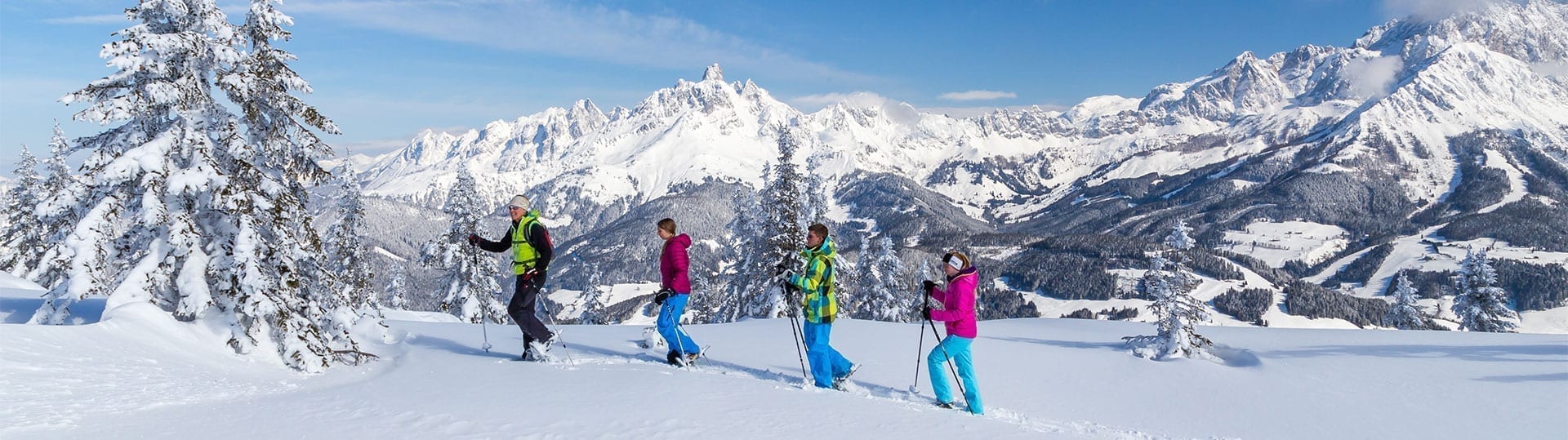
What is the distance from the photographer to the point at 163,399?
687 cm

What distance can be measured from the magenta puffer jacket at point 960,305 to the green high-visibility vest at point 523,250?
18.1 ft

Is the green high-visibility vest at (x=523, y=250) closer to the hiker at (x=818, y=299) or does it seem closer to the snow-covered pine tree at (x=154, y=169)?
the hiker at (x=818, y=299)

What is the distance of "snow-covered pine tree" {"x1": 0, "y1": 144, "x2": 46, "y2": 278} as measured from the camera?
28.0m

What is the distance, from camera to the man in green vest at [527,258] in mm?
10017

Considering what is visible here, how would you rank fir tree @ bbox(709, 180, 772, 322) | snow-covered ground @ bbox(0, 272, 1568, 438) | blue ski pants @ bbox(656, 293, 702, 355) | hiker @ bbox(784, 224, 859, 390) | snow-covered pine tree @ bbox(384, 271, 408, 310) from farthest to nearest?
snow-covered pine tree @ bbox(384, 271, 408, 310), fir tree @ bbox(709, 180, 772, 322), blue ski pants @ bbox(656, 293, 702, 355), hiker @ bbox(784, 224, 859, 390), snow-covered ground @ bbox(0, 272, 1568, 438)

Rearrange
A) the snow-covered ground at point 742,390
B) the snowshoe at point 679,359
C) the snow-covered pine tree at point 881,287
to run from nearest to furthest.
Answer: the snow-covered ground at point 742,390
the snowshoe at point 679,359
the snow-covered pine tree at point 881,287

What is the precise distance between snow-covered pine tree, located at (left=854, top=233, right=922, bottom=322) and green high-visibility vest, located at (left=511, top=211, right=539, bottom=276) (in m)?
31.5

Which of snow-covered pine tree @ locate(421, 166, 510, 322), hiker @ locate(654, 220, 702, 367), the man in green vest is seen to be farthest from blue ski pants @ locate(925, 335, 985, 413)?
snow-covered pine tree @ locate(421, 166, 510, 322)

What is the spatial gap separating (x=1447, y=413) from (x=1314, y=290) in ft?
613

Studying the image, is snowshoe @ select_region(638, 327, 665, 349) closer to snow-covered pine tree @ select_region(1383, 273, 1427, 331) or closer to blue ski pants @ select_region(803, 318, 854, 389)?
blue ski pants @ select_region(803, 318, 854, 389)

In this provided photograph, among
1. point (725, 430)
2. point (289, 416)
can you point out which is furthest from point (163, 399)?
point (725, 430)

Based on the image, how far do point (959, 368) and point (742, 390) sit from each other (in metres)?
2.56

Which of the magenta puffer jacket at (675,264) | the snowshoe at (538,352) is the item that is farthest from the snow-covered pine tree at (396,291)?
the magenta puffer jacket at (675,264)

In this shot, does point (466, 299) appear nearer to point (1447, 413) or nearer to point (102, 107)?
point (102, 107)
